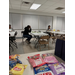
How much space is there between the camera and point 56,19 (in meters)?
8.02

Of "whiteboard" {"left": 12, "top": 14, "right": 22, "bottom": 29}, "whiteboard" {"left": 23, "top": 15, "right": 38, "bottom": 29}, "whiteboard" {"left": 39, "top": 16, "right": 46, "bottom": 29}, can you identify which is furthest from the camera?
"whiteboard" {"left": 39, "top": 16, "right": 46, "bottom": 29}

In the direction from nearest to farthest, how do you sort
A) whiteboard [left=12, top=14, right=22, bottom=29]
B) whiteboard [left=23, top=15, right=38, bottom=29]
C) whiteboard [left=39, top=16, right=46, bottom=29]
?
1. whiteboard [left=12, top=14, right=22, bottom=29]
2. whiteboard [left=23, top=15, right=38, bottom=29]
3. whiteboard [left=39, top=16, right=46, bottom=29]

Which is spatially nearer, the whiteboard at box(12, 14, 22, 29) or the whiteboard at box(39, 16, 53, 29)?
the whiteboard at box(12, 14, 22, 29)

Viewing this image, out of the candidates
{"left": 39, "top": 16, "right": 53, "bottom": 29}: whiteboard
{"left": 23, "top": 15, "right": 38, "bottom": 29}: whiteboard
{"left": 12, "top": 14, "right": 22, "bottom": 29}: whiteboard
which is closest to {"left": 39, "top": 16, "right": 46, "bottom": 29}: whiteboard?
{"left": 39, "top": 16, "right": 53, "bottom": 29}: whiteboard

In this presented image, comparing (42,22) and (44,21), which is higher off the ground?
(44,21)

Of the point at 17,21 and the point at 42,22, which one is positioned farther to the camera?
the point at 42,22

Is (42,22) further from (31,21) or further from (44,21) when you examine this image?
(31,21)

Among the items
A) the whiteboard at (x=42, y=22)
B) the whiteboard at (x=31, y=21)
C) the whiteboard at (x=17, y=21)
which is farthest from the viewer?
the whiteboard at (x=42, y=22)

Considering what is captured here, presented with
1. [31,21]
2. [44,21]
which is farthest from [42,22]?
[31,21]

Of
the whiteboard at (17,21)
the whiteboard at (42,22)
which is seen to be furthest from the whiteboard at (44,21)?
the whiteboard at (17,21)

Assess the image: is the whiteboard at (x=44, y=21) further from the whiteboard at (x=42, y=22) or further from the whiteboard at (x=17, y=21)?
the whiteboard at (x=17, y=21)

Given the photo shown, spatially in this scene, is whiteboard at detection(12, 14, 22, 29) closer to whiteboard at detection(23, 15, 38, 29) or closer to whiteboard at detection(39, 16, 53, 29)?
whiteboard at detection(23, 15, 38, 29)
